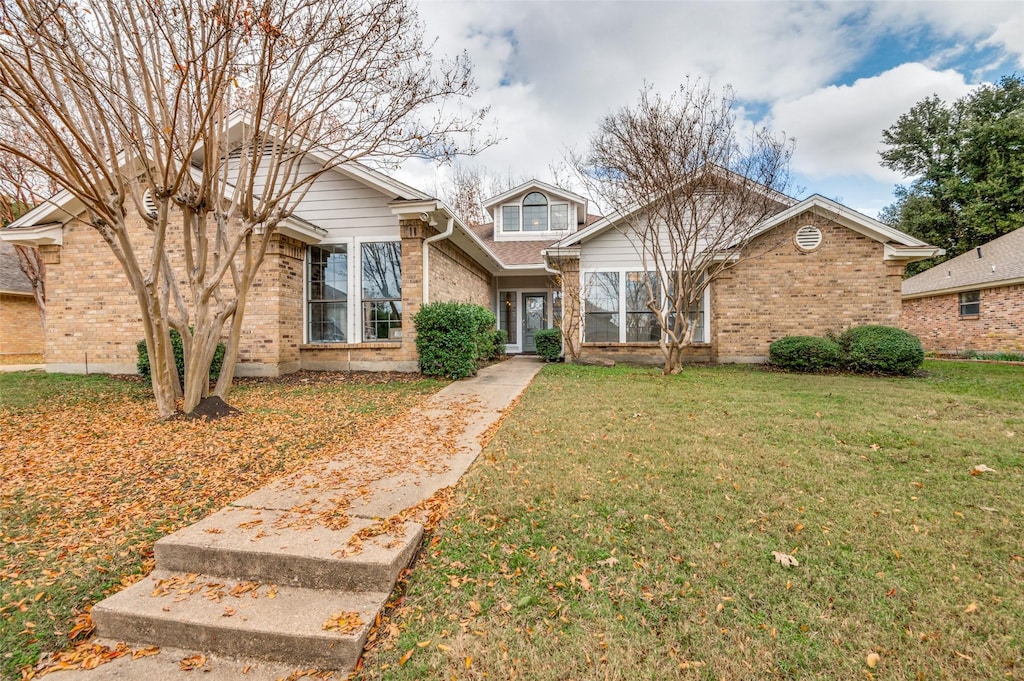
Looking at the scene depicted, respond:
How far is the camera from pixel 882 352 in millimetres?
9594

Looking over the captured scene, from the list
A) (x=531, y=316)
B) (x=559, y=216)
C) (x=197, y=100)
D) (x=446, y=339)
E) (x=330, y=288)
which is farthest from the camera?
(x=531, y=316)

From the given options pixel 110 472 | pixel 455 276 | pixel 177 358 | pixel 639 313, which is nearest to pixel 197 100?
pixel 110 472

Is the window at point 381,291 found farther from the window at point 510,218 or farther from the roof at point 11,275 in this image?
the roof at point 11,275

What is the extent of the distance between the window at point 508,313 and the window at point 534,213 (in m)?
2.48

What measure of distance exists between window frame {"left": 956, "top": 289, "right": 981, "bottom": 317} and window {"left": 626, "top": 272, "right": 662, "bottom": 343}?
12.2m

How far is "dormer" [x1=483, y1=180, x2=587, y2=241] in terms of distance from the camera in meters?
15.7

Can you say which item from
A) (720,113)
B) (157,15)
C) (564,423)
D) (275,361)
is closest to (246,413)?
(275,361)

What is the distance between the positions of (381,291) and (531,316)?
23.6ft

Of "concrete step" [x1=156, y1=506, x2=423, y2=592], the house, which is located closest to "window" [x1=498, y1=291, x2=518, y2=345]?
the house

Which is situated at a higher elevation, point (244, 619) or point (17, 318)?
point (17, 318)

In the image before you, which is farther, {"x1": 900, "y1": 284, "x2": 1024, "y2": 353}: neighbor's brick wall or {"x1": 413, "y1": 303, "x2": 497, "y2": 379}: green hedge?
{"x1": 900, "y1": 284, "x2": 1024, "y2": 353}: neighbor's brick wall

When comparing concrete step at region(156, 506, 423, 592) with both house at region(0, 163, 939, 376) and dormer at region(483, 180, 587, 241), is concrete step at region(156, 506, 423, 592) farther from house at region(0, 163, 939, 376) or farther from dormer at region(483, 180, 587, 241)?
dormer at region(483, 180, 587, 241)

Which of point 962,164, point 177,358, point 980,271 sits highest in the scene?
point 962,164

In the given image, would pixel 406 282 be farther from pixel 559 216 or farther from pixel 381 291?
pixel 559 216
